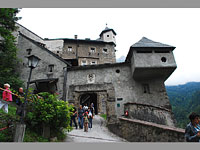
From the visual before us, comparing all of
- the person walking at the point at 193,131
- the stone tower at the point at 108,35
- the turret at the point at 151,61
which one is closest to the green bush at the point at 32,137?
the person walking at the point at 193,131

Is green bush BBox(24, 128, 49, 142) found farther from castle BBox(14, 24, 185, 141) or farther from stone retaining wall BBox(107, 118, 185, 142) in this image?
castle BBox(14, 24, 185, 141)

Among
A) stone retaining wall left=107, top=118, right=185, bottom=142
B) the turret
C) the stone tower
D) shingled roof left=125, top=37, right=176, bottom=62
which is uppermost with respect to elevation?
the stone tower

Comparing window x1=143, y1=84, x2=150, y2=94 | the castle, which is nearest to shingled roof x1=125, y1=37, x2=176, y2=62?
the castle

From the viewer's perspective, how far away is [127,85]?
46.8ft

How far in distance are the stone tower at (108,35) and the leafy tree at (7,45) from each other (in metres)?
18.2

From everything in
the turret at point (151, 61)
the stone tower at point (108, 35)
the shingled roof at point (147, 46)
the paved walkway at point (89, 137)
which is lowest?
the paved walkway at point (89, 137)

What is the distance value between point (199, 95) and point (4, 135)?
80.9 meters

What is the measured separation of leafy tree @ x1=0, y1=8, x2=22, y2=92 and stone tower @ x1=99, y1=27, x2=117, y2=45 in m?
18.2

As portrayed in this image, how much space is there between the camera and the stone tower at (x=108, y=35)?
95.9ft

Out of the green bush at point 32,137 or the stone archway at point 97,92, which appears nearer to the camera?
the green bush at point 32,137

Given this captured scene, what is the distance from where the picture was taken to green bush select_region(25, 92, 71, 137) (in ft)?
18.4

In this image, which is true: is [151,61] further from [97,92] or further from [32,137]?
[32,137]

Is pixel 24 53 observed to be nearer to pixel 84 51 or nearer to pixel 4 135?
pixel 84 51

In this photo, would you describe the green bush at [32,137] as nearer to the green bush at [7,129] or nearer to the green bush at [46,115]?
the green bush at [46,115]
